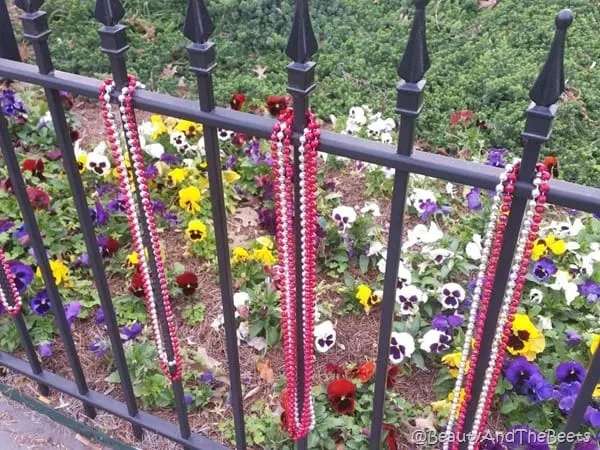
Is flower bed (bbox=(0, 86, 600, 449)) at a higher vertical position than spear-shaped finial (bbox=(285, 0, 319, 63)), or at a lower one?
lower

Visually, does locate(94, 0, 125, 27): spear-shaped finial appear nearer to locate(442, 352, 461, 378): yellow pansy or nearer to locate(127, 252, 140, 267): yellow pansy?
locate(127, 252, 140, 267): yellow pansy

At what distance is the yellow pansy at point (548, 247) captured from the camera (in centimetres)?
276

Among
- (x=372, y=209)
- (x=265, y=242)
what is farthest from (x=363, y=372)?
(x=372, y=209)

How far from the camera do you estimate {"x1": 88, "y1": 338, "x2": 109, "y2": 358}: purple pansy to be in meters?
2.65

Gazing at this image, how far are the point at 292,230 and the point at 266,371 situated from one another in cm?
115

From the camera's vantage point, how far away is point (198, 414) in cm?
Answer: 252

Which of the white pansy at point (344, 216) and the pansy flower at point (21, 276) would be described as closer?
the pansy flower at point (21, 276)

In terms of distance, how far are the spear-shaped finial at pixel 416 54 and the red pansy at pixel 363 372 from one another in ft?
4.49

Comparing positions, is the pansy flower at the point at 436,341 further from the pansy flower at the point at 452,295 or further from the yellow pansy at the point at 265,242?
the yellow pansy at the point at 265,242

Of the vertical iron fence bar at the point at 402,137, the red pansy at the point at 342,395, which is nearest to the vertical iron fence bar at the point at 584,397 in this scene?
the vertical iron fence bar at the point at 402,137

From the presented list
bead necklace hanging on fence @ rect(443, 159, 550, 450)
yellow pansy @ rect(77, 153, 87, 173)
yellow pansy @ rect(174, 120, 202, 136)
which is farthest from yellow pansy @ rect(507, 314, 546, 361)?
yellow pansy @ rect(77, 153, 87, 173)

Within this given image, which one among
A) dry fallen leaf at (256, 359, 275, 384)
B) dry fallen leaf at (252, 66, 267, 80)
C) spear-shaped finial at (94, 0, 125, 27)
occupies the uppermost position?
spear-shaped finial at (94, 0, 125, 27)

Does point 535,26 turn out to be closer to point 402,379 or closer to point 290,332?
point 402,379

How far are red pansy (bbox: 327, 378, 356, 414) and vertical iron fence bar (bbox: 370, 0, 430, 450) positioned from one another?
0.47 meters
